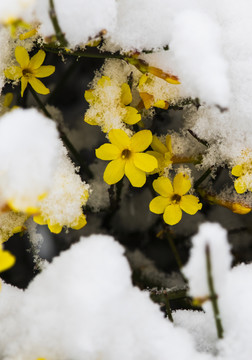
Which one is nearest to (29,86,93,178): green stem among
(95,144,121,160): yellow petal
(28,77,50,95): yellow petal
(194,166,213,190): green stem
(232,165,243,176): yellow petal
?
(28,77,50,95): yellow petal

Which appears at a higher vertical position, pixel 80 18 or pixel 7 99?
pixel 80 18

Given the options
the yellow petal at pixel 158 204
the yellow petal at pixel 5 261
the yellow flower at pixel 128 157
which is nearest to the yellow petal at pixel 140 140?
the yellow flower at pixel 128 157

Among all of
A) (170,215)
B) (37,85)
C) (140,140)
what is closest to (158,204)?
(170,215)

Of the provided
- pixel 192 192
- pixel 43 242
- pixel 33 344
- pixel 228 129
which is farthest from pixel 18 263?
pixel 228 129

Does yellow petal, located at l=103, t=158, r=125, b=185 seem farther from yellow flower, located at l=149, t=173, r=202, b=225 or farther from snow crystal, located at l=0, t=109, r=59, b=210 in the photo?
snow crystal, located at l=0, t=109, r=59, b=210

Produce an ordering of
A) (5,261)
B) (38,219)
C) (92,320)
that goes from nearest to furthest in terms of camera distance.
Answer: (5,261) → (92,320) → (38,219)

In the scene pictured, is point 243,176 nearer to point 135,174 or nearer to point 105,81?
point 135,174
